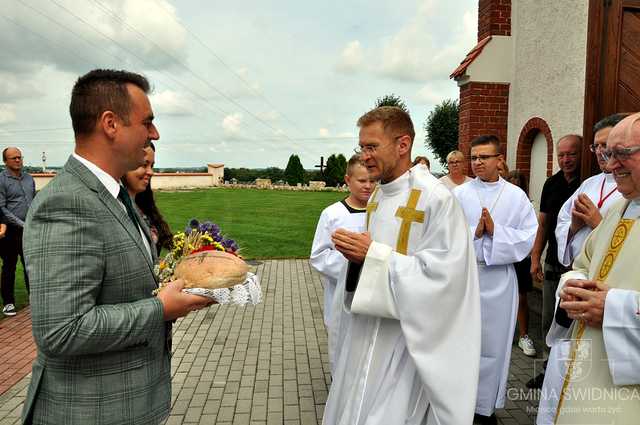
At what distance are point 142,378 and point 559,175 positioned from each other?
16.3 feet

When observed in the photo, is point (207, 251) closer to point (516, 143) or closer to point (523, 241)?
point (523, 241)

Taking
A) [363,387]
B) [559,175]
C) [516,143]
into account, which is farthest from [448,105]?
[363,387]

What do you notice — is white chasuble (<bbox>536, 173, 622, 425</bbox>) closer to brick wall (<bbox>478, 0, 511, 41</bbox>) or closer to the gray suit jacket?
the gray suit jacket

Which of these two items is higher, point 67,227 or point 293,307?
point 67,227

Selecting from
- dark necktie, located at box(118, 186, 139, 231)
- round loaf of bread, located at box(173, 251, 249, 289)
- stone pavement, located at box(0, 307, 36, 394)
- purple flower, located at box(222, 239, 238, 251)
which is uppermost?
dark necktie, located at box(118, 186, 139, 231)

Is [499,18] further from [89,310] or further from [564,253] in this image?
[89,310]

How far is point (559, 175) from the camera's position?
5.32m

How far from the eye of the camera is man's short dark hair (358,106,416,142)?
8.83 feet

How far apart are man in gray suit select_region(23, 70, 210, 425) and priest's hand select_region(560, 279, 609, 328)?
1.62 meters

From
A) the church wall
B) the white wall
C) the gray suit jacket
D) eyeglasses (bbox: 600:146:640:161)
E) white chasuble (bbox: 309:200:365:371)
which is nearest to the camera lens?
the gray suit jacket

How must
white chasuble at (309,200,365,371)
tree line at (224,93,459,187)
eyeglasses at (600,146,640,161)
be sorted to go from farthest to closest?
tree line at (224,93,459,187)
white chasuble at (309,200,365,371)
eyeglasses at (600,146,640,161)

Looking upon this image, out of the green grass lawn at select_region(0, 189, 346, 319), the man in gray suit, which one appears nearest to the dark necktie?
the man in gray suit

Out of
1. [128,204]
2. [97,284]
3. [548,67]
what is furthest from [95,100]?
[548,67]

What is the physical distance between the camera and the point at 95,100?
5.80 feet
